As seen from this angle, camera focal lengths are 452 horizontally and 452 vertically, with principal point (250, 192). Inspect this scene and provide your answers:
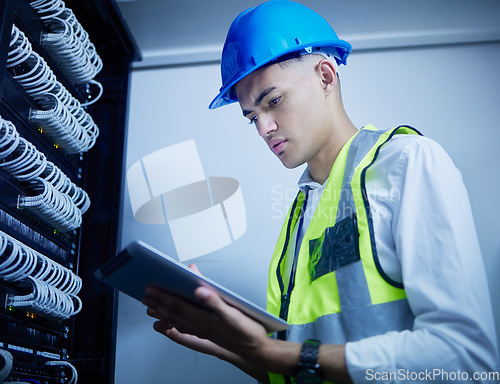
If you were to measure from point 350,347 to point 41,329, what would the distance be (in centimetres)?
115

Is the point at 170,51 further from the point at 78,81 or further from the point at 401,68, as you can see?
the point at 401,68

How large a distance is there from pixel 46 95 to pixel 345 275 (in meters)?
1.27

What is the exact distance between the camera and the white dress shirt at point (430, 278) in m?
0.99

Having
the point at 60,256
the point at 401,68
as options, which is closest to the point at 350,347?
the point at 60,256

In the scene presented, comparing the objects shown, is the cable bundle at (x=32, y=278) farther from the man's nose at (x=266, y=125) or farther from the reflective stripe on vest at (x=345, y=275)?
the man's nose at (x=266, y=125)

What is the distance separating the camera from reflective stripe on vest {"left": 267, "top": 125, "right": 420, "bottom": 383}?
1139 mm

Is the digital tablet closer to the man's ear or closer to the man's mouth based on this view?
the man's mouth

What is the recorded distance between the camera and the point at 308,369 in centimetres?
104

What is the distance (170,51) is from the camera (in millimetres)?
2531

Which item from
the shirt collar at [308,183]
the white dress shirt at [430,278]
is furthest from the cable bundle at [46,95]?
the white dress shirt at [430,278]

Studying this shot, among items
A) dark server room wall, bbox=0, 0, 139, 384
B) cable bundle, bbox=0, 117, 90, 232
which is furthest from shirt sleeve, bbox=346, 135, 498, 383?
cable bundle, bbox=0, 117, 90, 232

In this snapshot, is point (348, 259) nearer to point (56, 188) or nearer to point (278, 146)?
point (278, 146)

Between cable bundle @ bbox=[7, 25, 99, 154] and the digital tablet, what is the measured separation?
82cm

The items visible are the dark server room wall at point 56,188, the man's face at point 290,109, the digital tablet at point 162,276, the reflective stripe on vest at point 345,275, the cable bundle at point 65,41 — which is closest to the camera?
the digital tablet at point 162,276
